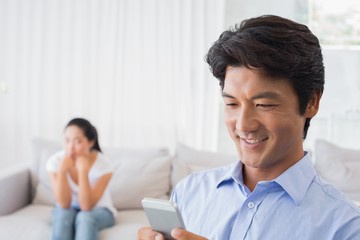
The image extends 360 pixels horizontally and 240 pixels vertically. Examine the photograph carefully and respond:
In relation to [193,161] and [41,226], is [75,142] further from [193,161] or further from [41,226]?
[193,161]

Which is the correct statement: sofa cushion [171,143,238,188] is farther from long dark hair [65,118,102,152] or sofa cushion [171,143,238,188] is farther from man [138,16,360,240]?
man [138,16,360,240]

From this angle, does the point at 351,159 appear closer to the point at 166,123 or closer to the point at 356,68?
the point at 356,68

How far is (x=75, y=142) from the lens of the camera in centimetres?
312

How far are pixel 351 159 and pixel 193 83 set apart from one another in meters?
1.29

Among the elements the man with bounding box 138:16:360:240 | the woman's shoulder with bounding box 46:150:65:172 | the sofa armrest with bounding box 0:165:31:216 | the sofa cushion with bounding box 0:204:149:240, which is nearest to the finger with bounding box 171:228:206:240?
the man with bounding box 138:16:360:240

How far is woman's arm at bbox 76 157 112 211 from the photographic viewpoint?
3.03 metres

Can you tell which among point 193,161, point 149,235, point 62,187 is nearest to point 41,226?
point 62,187

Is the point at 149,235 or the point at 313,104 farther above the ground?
the point at 313,104

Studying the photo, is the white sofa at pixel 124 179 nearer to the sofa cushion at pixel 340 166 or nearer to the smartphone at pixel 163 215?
the sofa cushion at pixel 340 166

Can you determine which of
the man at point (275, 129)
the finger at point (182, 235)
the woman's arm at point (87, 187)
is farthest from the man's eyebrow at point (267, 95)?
the woman's arm at point (87, 187)

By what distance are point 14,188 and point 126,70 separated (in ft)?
3.98

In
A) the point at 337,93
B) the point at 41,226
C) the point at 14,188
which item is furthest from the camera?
the point at 337,93

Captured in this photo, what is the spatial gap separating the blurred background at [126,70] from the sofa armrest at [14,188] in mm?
869

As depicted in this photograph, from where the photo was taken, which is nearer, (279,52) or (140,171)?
(279,52)
